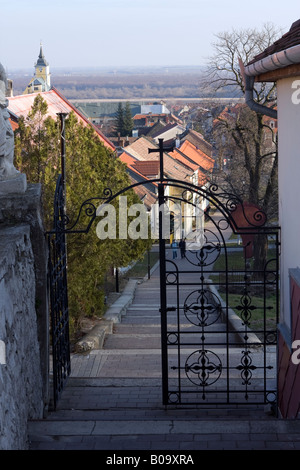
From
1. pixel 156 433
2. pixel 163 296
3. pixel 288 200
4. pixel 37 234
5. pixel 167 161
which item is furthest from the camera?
pixel 167 161

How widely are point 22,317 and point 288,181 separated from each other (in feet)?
9.94

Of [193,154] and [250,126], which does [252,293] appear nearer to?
[250,126]

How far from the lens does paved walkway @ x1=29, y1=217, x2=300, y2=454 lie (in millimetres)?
5746

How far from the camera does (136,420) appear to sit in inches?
253

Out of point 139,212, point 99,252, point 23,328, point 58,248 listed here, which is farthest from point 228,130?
point 23,328

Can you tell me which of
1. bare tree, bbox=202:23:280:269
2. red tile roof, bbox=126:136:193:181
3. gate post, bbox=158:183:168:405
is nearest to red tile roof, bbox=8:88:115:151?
bare tree, bbox=202:23:280:269

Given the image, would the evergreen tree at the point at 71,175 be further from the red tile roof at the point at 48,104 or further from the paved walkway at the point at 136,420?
the red tile roof at the point at 48,104

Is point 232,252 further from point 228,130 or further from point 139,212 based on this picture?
point 139,212

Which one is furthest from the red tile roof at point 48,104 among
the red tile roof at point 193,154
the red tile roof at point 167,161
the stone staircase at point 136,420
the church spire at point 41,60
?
the church spire at point 41,60

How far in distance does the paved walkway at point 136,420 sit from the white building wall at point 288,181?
4.86ft

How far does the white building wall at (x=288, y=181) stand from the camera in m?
6.87

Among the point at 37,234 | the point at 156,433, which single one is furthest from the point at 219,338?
the point at 156,433

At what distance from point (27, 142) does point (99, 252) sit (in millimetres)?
2440

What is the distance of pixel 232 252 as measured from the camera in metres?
36.0
